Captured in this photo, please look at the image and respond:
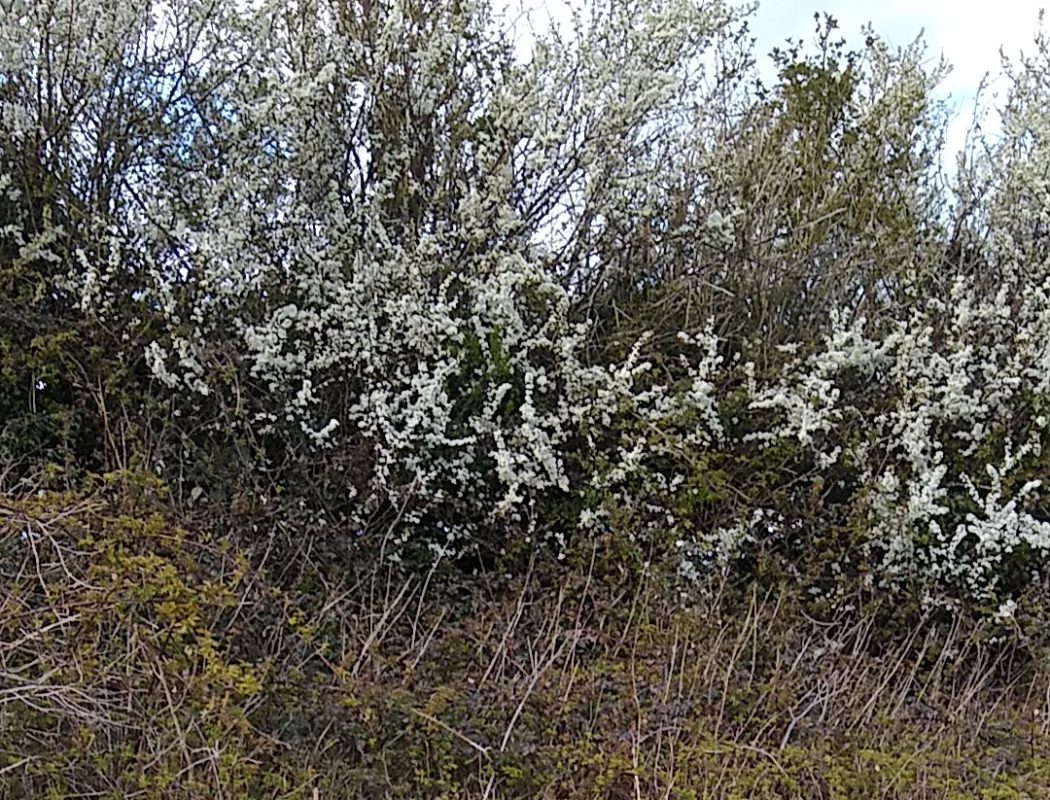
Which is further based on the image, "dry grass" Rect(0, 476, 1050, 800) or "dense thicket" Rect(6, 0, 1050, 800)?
"dense thicket" Rect(6, 0, 1050, 800)

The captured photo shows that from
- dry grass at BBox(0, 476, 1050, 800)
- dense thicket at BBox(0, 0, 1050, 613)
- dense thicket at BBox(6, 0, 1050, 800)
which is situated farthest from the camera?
dense thicket at BBox(0, 0, 1050, 613)

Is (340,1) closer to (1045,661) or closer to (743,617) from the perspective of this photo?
(743,617)

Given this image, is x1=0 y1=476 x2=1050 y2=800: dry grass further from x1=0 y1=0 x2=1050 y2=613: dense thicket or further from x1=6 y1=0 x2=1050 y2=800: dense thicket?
x1=0 y1=0 x2=1050 y2=613: dense thicket

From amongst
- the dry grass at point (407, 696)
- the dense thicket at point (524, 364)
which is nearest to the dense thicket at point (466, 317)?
the dense thicket at point (524, 364)

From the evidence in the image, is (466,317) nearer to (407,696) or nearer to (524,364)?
(524,364)

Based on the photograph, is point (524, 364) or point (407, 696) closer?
point (407, 696)

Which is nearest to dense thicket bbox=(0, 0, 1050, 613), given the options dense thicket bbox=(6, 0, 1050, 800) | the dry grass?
dense thicket bbox=(6, 0, 1050, 800)

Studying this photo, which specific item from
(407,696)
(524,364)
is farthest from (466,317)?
(407,696)

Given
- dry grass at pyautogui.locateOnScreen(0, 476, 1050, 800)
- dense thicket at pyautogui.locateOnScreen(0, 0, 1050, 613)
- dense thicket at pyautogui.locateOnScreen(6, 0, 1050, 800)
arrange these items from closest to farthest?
1. dry grass at pyautogui.locateOnScreen(0, 476, 1050, 800)
2. dense thicket at pyautogui.locateOnScreen(6, 0, 1050, 800)
3. dense thicket at pyautogui.locateOnScreen(0, 0, 1050, 613)

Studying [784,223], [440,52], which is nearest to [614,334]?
[784,223]

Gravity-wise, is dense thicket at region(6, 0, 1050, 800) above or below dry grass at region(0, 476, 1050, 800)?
above

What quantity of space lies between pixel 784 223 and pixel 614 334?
136 cm

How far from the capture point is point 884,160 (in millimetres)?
7363

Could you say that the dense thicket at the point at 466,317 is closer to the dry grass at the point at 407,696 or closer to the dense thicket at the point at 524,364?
the dense thicket at the point at 524,364
